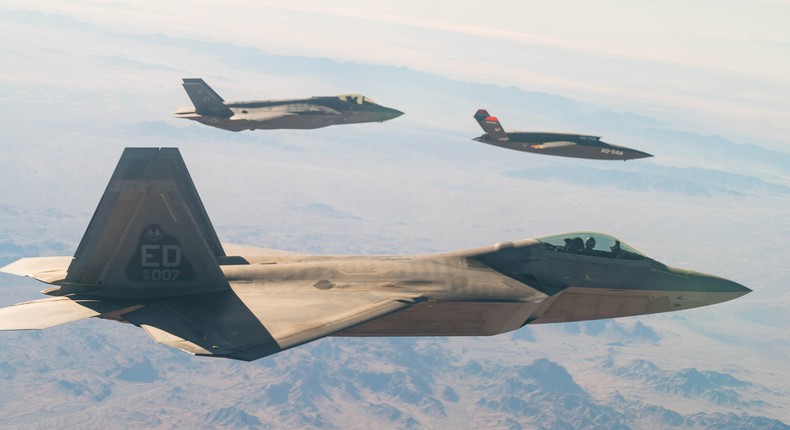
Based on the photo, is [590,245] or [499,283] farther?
[590,245]

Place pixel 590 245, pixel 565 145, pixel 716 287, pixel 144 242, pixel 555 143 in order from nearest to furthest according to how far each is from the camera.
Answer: pixel 144 242, pixel 716 287, pixel 590 245, pixel 565 145, pixel 555 143

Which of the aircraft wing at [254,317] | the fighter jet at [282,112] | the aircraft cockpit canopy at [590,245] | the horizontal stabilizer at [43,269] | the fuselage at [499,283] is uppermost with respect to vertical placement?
the fighter jet at [282,112]

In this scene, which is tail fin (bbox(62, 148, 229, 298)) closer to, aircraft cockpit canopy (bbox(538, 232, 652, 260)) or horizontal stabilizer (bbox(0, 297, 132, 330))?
horizontal stabilizer (bbox(0, 297, 132, 330))

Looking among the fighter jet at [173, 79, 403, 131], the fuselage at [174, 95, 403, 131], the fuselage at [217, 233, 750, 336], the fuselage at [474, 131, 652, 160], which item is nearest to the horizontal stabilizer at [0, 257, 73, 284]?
the fuselage at [217, 233, 750, 336]

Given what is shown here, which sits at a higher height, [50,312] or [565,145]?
[565,145]

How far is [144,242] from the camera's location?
2433 cm

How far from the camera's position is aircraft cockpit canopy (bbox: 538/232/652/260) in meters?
28.5

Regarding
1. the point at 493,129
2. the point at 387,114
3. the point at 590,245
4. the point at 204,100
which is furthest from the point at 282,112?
the point at 590,245

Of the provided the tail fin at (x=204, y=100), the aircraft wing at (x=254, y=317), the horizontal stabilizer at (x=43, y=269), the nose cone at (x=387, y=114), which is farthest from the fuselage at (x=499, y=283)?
the tail fin at (x=204, y=100)

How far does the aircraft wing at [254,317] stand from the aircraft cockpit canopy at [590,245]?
254 inches

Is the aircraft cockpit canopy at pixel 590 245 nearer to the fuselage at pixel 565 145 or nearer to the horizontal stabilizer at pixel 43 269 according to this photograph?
the horizontal stabilizer at pixel 43 269

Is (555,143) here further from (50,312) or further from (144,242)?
(50,312)

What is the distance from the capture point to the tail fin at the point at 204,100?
318 feet

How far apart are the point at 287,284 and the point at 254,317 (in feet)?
12.3
